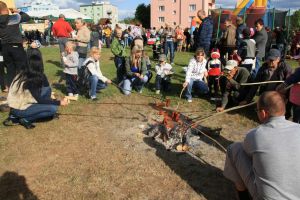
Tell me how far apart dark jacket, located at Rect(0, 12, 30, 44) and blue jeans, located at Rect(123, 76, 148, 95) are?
288cm

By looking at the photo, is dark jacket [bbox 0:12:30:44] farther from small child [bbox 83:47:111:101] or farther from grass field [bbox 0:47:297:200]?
grass field [bbox 0:47:297:200]

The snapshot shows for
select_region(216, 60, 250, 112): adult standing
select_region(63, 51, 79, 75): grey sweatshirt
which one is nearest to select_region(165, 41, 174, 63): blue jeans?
select_region(63, 51, 79, 75): grey sweatshirt

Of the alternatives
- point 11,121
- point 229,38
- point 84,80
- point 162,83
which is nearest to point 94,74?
point 84,80

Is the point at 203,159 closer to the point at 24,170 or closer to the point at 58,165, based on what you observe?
the point at 58,165

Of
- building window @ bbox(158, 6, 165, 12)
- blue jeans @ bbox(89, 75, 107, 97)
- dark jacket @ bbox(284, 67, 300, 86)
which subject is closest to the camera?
dark jacket @ bbox(284, 67, 300, 86)

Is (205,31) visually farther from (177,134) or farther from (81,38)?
(177,134)

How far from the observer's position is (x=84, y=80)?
7.65 metres

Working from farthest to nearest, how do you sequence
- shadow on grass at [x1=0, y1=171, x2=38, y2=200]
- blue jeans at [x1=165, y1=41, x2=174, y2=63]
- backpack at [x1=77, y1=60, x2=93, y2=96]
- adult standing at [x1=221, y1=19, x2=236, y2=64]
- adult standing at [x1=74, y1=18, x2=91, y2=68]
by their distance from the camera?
blue jeans at [x1=165, y1=41, x2=174, y2=63] → adult standing at [x1=74, y1=18, x2=91, y2=68] → adult standing at [x1=221, y1=19, x2=236, y2=64] → backpack at [x1=77, y1=60, x2=93, y2=96] → shadow on grass at [x1=0, y1=171, x2=38, y2=200]

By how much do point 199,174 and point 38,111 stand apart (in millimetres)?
3177

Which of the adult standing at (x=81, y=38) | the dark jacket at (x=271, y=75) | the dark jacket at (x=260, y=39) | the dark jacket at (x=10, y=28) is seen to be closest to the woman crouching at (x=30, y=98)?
the dark jacket at (x=10, y=28)

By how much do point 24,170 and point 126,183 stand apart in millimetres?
1464

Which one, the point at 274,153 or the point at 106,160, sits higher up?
the point at 274,153

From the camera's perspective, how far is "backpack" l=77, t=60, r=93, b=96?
7418 mm

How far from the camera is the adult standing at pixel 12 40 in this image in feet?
23.4
